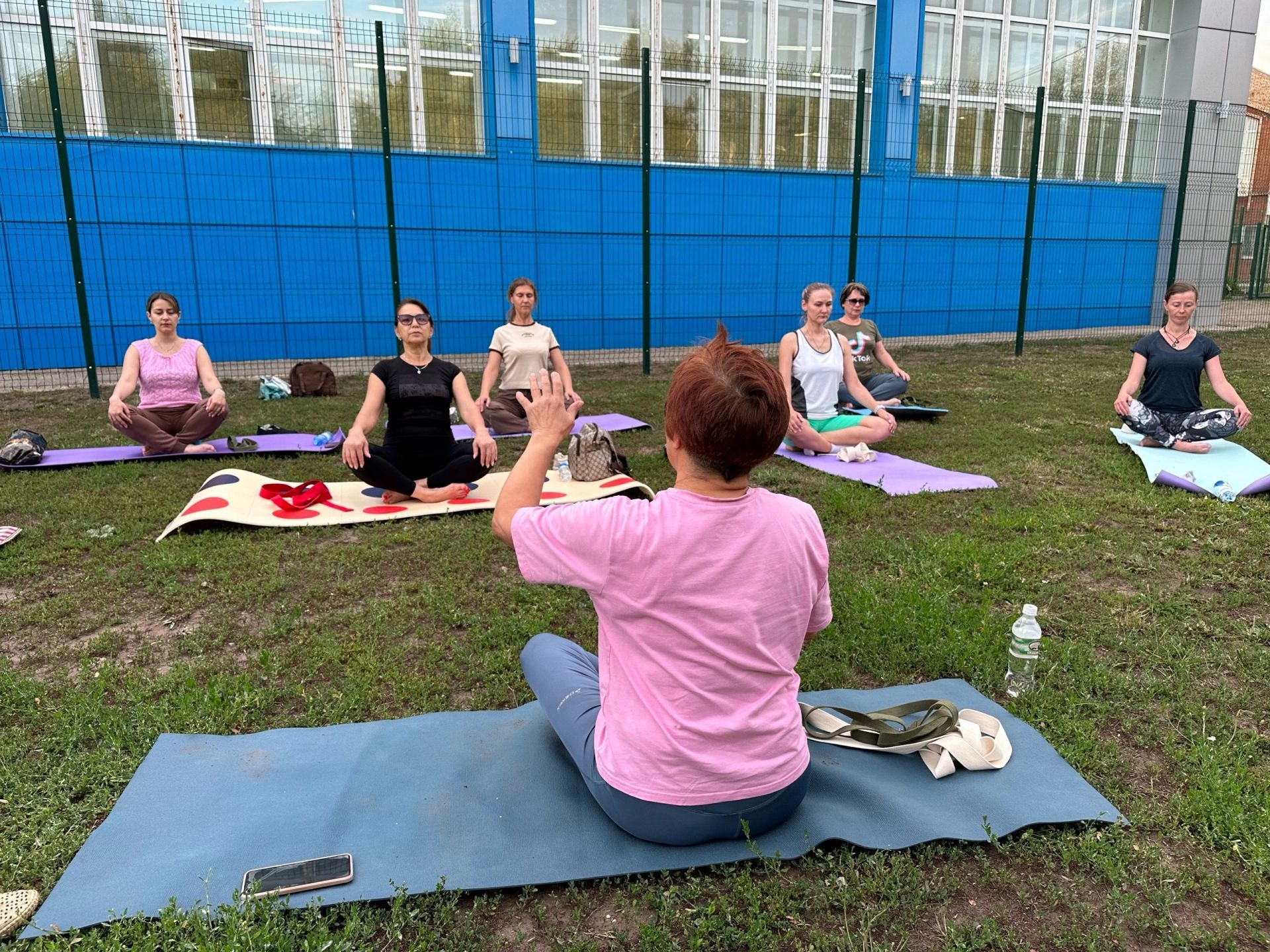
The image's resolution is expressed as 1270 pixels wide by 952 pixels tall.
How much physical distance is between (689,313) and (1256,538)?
999 centimetres

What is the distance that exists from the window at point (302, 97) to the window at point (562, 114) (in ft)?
9.50

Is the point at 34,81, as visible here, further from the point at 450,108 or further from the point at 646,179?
the point at 646,179

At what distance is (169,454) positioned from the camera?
679cm

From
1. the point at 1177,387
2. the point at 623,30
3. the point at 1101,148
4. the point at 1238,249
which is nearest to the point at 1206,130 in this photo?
the point at 1101,148

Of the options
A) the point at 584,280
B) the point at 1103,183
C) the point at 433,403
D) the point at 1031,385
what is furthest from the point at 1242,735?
the point at 1103,183

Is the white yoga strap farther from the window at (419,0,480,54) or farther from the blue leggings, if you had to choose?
the window at (419,0,480,54)

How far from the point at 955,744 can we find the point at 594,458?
12.6ft

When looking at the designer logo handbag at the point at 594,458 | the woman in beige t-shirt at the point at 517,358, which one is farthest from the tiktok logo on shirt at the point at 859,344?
the designer logo handbag at the point at 594,458

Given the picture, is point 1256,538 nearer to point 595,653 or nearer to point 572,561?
point 595,653

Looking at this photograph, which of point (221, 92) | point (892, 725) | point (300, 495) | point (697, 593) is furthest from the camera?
point (221, 92)

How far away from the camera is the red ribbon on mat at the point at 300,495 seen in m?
5.39

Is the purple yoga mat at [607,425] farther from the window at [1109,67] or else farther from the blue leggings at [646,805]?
the window at [1109,67]

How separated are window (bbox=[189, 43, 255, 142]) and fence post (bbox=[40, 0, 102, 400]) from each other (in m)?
2.03

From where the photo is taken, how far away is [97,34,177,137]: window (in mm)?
11023
